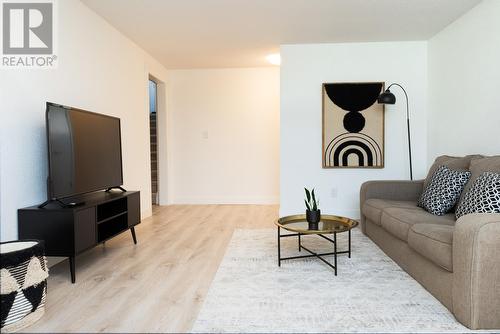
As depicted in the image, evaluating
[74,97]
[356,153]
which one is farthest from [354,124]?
[74,97]

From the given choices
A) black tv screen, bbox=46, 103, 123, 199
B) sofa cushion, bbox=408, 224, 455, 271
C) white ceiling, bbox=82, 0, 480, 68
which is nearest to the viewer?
sofa cushion, bbox=408, 224, 455, 271

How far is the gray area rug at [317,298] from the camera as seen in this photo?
6.23 feet

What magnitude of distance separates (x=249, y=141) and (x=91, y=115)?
3432mm

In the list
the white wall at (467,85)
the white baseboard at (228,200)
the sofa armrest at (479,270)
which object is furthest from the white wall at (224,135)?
the sofa armrest at (479,270)

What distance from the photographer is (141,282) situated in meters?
2.55

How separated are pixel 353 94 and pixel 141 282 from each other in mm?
3547

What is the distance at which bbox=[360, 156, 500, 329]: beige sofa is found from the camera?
177 centimetres

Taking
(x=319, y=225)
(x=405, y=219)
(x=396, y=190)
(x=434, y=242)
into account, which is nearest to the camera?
(x=434, y=242)

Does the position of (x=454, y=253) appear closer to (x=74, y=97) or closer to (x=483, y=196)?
(x=483, y=196)

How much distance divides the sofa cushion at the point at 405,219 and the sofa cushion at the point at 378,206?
0.12 m

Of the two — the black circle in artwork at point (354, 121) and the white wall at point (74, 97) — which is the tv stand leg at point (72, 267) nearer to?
the white wall at point (74, 97)

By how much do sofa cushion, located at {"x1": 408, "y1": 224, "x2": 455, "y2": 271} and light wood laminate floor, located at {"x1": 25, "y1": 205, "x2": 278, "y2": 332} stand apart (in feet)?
4.66

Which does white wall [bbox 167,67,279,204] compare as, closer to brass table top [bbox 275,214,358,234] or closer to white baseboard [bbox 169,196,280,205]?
white baseboard [bbox 169,196,280,205]

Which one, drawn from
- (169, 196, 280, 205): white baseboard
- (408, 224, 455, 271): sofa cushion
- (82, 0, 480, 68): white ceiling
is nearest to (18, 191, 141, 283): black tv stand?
(82, 0, 480, 68): white ceiling
